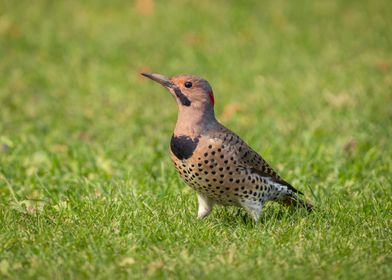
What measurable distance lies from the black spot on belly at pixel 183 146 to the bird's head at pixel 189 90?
0.88 feet

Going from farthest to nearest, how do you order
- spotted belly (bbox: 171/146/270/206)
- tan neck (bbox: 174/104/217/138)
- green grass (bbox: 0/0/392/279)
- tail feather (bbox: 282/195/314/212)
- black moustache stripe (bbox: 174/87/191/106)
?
tail feather (bbox: 282/195/314/212) < black moustache stripe (bbox: 174/87/191/106) < tan neck (bbox: 174/104/217/138) < spotted belly (bbox: 171/146/270/206) < green grass (bbox: 0/0/392/279)

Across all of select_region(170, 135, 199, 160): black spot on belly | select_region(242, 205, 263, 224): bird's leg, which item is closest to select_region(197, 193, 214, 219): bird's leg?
select_region(242, 205, 263, 224): bird's leg

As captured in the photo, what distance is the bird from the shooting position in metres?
5.04

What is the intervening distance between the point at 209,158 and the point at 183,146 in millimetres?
209

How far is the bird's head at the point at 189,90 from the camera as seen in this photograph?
5.23 metres

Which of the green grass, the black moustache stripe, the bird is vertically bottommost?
the green grass

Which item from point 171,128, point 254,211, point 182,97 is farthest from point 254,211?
point 171,128

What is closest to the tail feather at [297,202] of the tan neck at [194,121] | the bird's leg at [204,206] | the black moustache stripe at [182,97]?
the bird's leg at [204,206]

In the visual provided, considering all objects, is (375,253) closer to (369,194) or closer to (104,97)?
(369,194)

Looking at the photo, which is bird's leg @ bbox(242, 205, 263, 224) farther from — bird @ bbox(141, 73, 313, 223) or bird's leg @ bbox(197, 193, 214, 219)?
bird's leg @ bbox(197, 193, 214, 219)

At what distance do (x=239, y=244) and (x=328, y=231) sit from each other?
0.67 meters

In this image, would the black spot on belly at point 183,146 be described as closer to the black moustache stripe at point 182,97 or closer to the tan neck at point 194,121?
the tan neck at point 194,121

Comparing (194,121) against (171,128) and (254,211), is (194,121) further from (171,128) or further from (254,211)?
(171,128)

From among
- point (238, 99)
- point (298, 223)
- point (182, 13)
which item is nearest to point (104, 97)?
point (238, 99)
